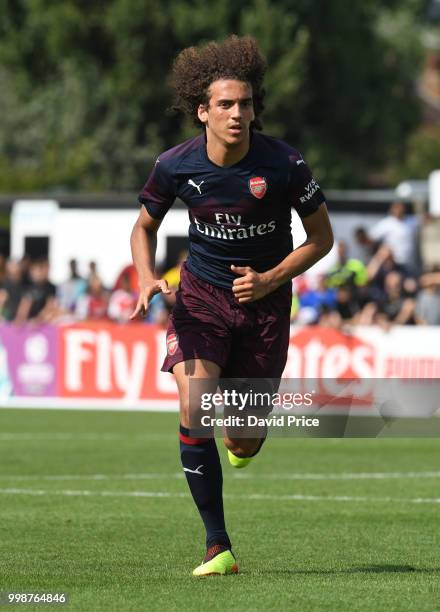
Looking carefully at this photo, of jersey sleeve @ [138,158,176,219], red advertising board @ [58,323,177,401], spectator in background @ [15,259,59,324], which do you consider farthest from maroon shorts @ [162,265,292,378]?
spectator in background @ [15,259,59,324]

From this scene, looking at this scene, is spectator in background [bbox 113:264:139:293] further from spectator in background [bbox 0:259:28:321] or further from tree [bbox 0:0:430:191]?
tree [bbox 0:0:430:191]

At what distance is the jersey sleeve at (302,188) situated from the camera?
286 inches

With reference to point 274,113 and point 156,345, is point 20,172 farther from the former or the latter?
point 156,345

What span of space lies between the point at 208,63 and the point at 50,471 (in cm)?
649

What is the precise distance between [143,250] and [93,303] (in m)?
15.5

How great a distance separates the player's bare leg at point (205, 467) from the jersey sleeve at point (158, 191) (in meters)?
0.80

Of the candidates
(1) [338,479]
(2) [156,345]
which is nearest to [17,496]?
(1) [338,479]

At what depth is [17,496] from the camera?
11.0 meters

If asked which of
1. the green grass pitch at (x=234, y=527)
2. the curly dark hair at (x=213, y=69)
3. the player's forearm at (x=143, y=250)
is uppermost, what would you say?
the curly dark hair at (x=213, y=69)

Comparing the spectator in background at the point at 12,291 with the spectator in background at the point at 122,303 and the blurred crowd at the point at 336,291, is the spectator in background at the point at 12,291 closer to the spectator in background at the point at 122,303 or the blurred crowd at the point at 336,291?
the blurred crowd at the point at 336,291

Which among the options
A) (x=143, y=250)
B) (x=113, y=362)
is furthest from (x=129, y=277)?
(x=143, y=250)

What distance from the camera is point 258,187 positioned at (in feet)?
23.7

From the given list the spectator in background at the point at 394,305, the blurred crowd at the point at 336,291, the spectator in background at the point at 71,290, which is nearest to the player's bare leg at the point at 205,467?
the blurred crowd at the point at 336,291

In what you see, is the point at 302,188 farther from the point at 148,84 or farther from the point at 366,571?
the point at 148,84
